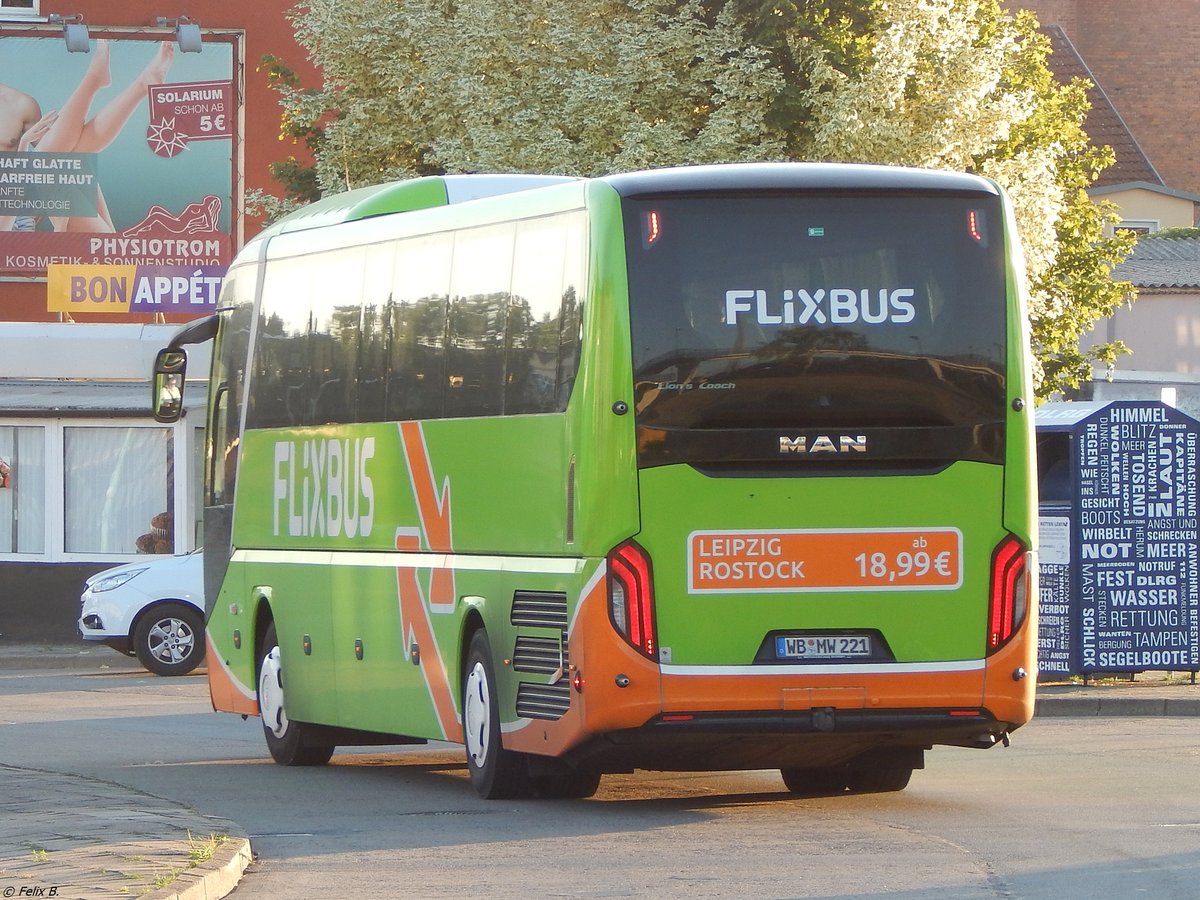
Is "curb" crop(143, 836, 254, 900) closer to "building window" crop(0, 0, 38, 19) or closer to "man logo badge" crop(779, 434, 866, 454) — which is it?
"man logo badge" crop(779, 434, 866, 454)

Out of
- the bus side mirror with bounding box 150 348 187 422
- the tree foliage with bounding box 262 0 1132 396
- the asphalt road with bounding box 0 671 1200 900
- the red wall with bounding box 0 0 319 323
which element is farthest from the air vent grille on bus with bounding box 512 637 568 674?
the red wall with bounding box 0 0 319 323

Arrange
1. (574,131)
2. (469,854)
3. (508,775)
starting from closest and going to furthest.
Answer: (469,854)
(508,775)
(574,131)

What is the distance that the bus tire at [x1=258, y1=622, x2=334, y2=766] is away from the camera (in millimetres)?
16141

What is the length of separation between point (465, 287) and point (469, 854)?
3769 mm

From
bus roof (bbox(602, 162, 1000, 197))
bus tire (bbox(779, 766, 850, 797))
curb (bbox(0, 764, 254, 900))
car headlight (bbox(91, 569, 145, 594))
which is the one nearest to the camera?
curb (bbox(0, 764, 254, 900))

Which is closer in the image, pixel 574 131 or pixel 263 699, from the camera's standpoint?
pixel 263 699

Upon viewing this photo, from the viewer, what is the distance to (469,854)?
35.0 feet

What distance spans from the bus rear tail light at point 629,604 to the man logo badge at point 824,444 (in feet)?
2.96

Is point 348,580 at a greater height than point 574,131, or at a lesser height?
lesser

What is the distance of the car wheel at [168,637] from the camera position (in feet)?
87.9

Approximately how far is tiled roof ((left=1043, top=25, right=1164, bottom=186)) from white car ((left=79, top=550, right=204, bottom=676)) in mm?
46680

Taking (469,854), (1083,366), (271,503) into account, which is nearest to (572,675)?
(469,854)

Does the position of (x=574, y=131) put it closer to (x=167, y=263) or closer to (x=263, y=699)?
(x=167, y=263)

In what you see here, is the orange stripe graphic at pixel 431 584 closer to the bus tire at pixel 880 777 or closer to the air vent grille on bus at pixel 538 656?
the air vent grille on bus at pixel 538 656
